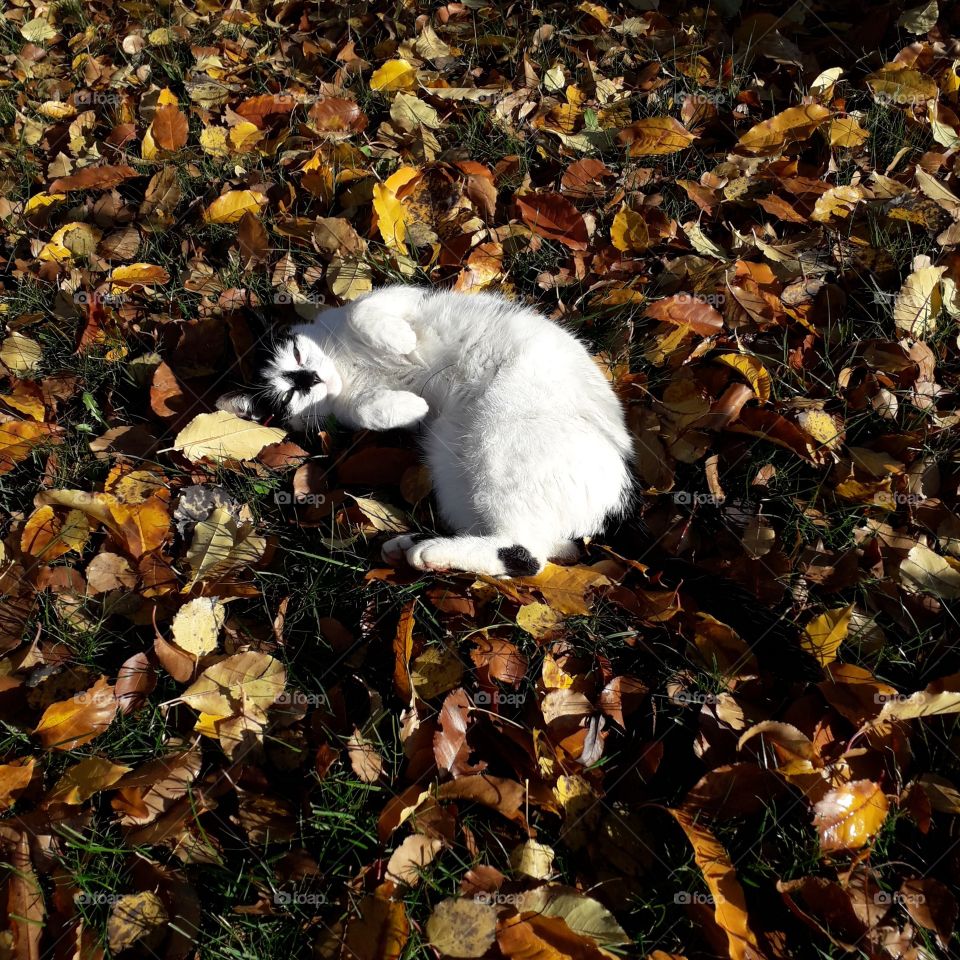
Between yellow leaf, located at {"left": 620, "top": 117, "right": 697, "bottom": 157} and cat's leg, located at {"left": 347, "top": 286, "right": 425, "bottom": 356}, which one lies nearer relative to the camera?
cat's leg, located at {"left": 347, "top": 286, "right": 425, "bottom": 356}

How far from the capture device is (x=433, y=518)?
2604mm

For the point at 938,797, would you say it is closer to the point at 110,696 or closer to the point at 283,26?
the point at 110,696

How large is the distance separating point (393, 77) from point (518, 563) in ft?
9.67

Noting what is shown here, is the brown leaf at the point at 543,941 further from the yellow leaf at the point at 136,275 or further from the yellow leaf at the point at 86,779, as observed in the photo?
the yellow leaf at the point at 136,275

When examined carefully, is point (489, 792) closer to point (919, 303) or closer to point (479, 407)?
point (479, 407)

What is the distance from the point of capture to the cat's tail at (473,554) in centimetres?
230

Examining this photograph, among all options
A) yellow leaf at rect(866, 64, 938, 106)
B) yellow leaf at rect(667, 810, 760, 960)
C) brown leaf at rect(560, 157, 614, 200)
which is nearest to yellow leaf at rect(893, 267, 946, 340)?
yellow leaf at rect(866, 64, 938, 106)

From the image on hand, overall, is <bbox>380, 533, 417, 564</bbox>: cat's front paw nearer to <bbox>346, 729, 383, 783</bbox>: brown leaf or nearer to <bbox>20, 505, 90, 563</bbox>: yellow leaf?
<bbox>346, 729, 383, 783</bbox>: brown leaf

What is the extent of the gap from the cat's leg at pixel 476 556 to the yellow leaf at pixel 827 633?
925mm

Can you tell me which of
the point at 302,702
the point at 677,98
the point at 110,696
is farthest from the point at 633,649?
the point at 677,98

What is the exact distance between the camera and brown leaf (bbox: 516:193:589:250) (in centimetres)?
312

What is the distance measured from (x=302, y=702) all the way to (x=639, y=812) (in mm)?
1125

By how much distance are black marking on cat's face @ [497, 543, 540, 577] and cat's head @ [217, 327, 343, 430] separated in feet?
3.63

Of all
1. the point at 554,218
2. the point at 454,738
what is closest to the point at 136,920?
the point at 454,738
